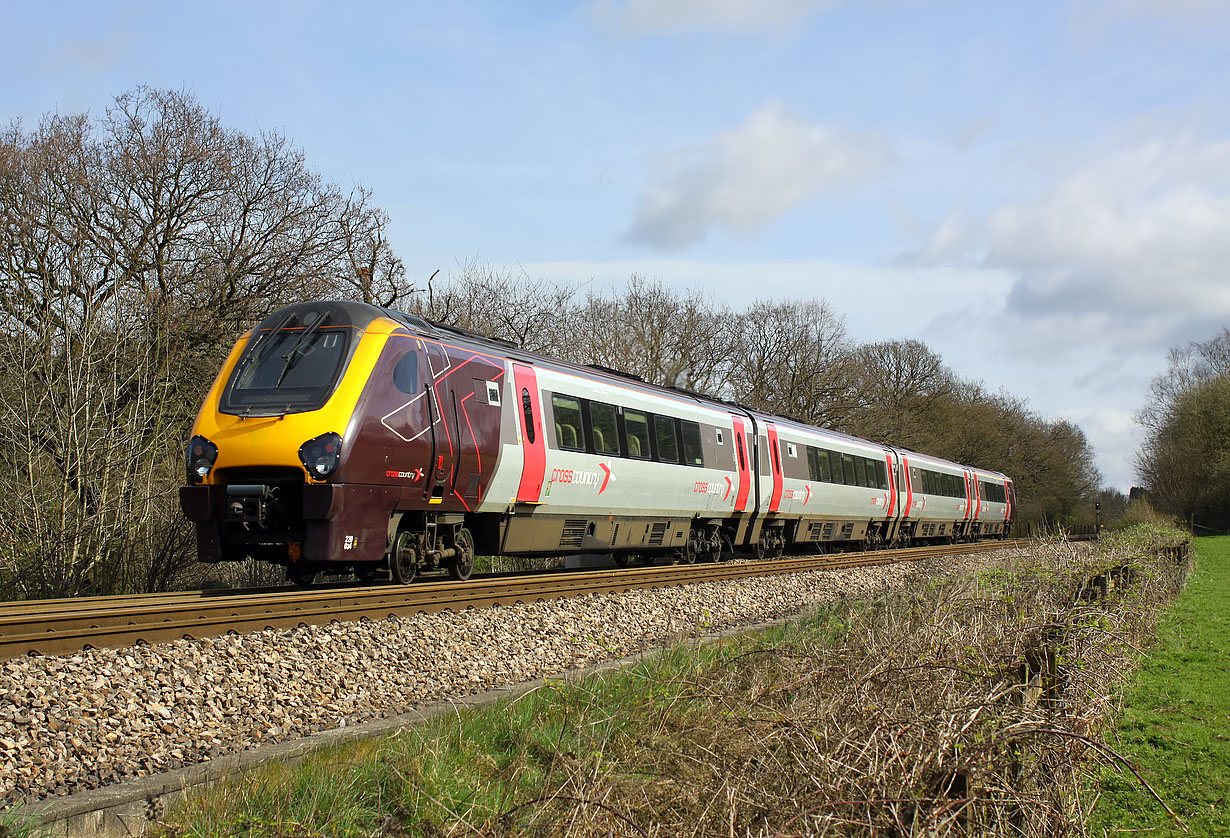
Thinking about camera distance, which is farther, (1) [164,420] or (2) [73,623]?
(1) [164,420]

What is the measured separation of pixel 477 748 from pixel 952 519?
29.6m

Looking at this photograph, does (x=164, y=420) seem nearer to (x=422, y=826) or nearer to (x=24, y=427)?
(x=24, y=427)

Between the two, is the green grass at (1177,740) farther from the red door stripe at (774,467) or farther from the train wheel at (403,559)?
the red door stripe at (774,467)

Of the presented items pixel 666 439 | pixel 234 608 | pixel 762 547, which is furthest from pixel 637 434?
pixel 234 608

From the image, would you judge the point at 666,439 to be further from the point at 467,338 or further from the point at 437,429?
the point at 437,429

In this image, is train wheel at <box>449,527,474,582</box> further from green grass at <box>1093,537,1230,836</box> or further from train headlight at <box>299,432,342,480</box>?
green grass at <box>1093,537,1230,836</box>

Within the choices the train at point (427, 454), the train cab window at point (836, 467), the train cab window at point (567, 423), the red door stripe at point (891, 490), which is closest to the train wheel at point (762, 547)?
the train at point (427, 454)

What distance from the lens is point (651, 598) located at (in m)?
11.9

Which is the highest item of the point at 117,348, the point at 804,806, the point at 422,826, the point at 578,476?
the point at 117,348

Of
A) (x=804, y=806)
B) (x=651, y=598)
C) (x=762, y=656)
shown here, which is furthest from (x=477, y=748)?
(x=651, y=598)

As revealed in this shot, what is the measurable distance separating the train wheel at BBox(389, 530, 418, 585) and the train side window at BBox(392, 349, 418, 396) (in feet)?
5.31

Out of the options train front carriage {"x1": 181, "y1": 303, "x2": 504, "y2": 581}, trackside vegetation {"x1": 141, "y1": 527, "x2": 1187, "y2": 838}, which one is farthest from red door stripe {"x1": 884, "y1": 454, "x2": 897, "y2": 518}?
trackside vegetation {"x1": 141, "y1": 527, "x2": 1187, "y2": 838}

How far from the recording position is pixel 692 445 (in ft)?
53.9

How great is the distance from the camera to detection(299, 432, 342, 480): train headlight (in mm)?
9664
